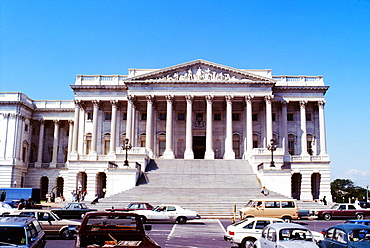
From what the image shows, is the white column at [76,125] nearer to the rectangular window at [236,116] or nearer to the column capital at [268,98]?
the rectangular window at [236,116]

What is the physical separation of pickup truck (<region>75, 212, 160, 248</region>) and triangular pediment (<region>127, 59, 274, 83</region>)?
46218 millimetres

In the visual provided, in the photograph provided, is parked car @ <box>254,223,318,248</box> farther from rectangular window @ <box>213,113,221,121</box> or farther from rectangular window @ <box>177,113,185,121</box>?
rectangular window @ <box>213,113,221,121</box>

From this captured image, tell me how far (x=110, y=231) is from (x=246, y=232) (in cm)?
829

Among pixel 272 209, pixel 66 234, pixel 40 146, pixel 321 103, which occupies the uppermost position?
pixel 321 103

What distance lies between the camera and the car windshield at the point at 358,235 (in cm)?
1275

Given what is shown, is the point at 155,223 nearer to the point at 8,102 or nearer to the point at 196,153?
the point at 196,153

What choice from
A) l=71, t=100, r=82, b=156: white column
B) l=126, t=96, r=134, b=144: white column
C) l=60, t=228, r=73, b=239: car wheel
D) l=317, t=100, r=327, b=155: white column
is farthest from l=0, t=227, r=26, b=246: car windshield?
l=317, t=100, r=327, b=155: white column

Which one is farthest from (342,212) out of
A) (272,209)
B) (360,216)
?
(272,209)

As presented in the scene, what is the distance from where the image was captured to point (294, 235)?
1304 centimetres

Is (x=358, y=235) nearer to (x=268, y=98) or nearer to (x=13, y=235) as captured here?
(x=13, y=235)

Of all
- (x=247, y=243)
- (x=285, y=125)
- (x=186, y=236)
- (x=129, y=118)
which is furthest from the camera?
(x=285, y=125)

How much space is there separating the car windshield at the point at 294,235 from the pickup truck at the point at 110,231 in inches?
187

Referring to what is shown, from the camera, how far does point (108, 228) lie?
11.1 metres

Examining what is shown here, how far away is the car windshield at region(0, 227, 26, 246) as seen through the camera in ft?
36.6
